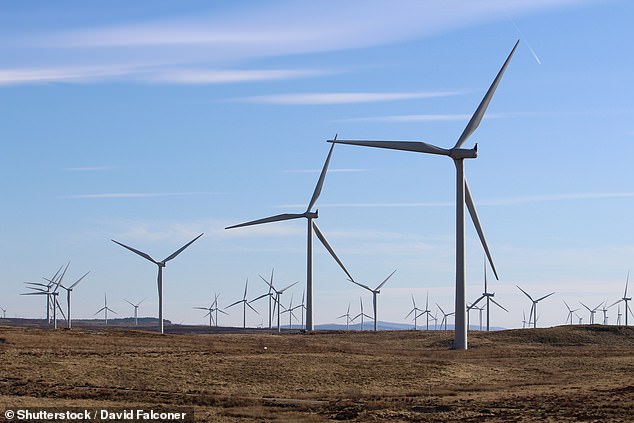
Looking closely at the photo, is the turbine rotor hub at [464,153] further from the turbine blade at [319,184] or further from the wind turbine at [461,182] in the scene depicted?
the turbine blade at [319,184]

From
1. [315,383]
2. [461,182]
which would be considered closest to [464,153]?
[461,182]

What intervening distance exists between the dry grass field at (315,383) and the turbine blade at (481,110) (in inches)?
790

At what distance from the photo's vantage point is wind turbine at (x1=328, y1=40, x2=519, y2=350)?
92.3 metres

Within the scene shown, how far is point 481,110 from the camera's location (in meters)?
95.9

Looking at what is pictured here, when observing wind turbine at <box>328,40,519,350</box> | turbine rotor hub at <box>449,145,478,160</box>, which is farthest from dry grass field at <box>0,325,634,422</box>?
turbine rotor hub at <box>449,145,478,160</box>

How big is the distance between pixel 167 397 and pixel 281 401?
5738 millimetres

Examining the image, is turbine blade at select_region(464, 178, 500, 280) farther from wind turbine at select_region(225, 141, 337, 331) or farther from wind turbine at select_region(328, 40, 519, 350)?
wind turbine at select_region(225, 141, 337, 331)

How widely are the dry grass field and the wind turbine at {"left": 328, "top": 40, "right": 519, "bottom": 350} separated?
384 centimetres

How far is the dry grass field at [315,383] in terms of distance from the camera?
47.0 metres

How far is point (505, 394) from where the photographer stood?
181 ft

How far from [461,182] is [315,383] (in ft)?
121

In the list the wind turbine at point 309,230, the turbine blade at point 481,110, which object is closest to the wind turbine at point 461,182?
the turbine blade at point 481,110

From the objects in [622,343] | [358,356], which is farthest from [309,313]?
[358,356]

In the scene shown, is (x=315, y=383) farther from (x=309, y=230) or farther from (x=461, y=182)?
(x=309, y=230)
